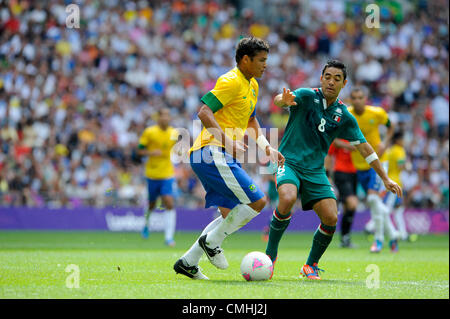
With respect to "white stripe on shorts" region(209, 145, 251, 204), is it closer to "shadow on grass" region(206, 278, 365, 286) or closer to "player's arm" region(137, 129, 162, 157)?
"shadow on grass" region(206, 278, 365, 286)

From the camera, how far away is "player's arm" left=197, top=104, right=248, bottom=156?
23.6ft

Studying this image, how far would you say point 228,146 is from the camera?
7254 mm

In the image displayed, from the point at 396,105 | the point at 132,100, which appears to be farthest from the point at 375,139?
Result: the point at 396,105

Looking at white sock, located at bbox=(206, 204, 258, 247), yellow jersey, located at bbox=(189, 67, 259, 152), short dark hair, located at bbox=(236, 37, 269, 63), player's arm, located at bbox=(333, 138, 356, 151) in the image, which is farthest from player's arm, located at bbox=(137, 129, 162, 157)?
white sock, located at bbox=(206, 204, 258, 247)

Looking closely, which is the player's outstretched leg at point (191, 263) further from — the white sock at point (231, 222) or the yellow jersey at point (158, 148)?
the yellow jersey at point (158, 148)

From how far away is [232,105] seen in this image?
7.59 m

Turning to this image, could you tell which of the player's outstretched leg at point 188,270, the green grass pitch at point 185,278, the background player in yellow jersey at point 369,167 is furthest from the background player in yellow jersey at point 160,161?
the player's outstretched leg at point 188,270

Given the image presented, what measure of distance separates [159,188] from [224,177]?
861 cm

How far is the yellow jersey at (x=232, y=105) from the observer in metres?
7.34

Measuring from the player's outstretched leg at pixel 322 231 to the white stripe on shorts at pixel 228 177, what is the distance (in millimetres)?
1270

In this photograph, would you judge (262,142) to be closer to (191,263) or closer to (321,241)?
(321,241)

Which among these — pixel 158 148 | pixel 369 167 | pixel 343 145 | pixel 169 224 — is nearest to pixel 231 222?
pixel 343 145

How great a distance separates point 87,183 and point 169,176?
17.5 ft

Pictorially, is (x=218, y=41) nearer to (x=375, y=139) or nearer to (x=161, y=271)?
(x=375, y=139)
